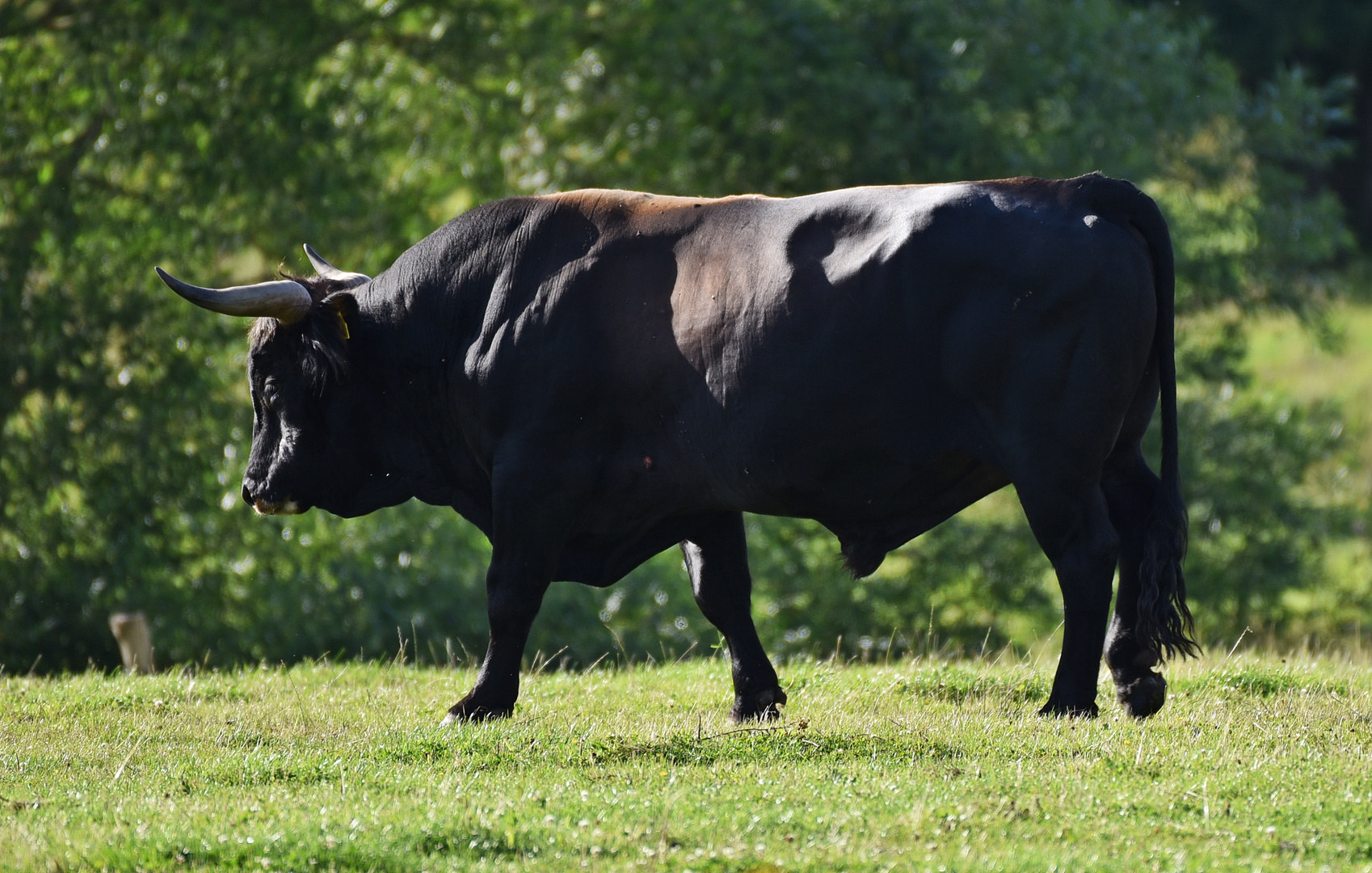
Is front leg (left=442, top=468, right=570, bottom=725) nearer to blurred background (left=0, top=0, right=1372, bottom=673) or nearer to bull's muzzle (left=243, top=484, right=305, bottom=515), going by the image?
bull's muzzle (left=243, top=484, right=305, bottom=515)

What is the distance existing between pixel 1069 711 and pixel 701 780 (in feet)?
5.46

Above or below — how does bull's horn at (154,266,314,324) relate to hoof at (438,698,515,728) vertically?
above

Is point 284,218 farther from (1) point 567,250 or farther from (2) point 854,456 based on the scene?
(2) point 854,456

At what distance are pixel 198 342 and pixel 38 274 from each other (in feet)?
5.10

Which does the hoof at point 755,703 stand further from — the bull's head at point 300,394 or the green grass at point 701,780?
the bull's head at point 300,394

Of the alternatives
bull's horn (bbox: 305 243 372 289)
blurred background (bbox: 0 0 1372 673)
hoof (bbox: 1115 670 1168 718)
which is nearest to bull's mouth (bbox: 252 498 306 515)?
bull's horn (bbox: 305 243 372 289)

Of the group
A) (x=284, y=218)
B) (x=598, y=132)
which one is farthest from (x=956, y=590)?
(x=284, y=218)

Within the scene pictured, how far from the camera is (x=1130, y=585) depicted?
6324mm

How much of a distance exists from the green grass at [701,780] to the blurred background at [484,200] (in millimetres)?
6120

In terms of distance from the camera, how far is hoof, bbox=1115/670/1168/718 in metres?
6.26

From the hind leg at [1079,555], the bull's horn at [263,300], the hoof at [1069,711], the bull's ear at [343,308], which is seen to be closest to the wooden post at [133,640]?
the bull's horn at [263,300]

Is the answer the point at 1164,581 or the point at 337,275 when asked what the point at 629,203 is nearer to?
the point at 337,275

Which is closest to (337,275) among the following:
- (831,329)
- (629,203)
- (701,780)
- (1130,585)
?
(629,203)

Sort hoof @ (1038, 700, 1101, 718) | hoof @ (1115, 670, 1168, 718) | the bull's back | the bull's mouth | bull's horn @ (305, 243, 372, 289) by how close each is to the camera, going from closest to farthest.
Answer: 1. the bull's back
2. hoof @ (1038, 700, 1101, 718)
3. hoof @ (1115, 670, 1168, 718)
4. the bull's mouth
5. bull's horn @ (305, 243, 372, 289)
